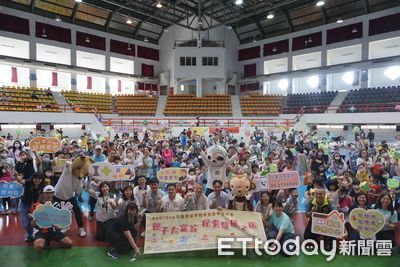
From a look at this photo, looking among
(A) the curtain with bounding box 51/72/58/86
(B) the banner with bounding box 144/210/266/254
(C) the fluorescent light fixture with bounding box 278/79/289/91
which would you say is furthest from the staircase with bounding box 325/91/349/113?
(A) the curtain with bounding box 51/72/58/86

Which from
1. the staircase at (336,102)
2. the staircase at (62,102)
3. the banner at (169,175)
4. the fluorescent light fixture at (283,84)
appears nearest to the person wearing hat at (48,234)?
the banner at (169,175)

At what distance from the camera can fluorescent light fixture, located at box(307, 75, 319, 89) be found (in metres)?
25.6

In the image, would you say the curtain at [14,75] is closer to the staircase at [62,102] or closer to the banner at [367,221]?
the staircase at [62,102]

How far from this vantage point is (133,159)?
25.9ft

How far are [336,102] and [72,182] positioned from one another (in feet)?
70.6

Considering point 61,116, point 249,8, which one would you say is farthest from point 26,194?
point 249,8

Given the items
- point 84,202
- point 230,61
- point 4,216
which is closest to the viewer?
point 4,216

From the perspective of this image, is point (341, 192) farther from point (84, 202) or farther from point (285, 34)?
point (285, 34)

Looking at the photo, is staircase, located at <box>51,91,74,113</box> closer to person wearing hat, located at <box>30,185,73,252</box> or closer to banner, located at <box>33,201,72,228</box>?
person wearing hat, located at <box>30,185,73,252</box>

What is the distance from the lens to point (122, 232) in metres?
4.74

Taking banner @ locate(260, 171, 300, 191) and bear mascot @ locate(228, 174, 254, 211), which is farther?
banner @ locate(260, 171, 300, 191)

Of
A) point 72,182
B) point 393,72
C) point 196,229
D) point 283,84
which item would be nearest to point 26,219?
point 72,182

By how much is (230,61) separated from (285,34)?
6.23 metres

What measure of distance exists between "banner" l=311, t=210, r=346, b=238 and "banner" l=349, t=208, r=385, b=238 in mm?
213
